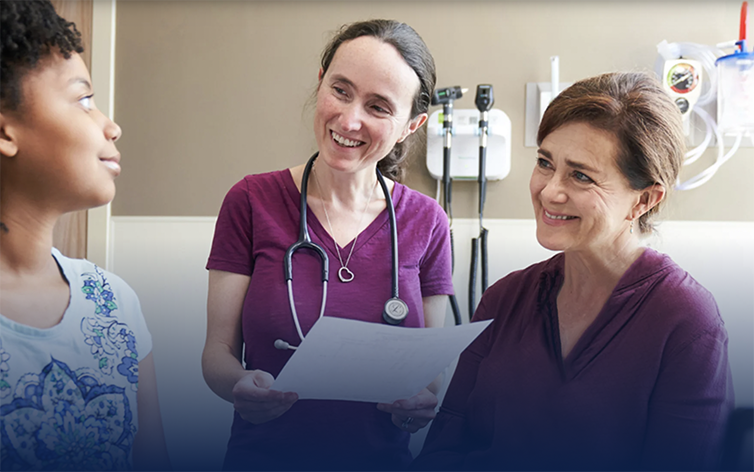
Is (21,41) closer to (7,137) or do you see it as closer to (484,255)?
(7,137)

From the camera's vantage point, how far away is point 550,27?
2.11 metres

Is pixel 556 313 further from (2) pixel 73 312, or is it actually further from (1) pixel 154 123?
(1) pixel 154 123

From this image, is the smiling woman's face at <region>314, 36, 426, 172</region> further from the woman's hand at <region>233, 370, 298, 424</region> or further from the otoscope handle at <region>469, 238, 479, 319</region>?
the otoscope handle at <region>469, 238, 479, 319</region>

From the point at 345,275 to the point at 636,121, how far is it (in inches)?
24.4

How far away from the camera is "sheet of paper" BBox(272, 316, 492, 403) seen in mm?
922

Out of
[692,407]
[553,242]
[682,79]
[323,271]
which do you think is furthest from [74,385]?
[682,79]

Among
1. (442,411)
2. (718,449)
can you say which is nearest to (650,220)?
(718,449)

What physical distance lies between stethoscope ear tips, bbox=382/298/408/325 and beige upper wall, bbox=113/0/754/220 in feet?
3.01

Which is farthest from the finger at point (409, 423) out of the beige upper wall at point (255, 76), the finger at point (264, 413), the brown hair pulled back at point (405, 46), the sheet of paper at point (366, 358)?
the beige upper wall at point (255, 76)

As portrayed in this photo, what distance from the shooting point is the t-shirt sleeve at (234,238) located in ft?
4.24

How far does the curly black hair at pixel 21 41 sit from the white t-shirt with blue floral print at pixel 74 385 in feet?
0.85

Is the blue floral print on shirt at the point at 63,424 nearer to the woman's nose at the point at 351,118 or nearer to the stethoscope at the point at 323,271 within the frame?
the stethoscope at the point at 323,271

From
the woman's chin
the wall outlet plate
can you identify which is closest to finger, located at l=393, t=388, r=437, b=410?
the woman's chin

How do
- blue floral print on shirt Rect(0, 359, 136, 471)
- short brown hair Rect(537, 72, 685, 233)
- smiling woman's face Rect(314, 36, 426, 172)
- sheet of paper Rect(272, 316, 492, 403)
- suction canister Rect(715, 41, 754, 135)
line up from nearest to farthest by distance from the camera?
blue floral print on shirt Rect(0, 359, 136, 471)
sheet of paper Rect(272, 316, 492, 403)
short brown hair Rect(537, 72, 685, 233)
smiling woman's face Rect(314, 36, 426, 172)
suction canister Rect(715, 41, 754, 135)
